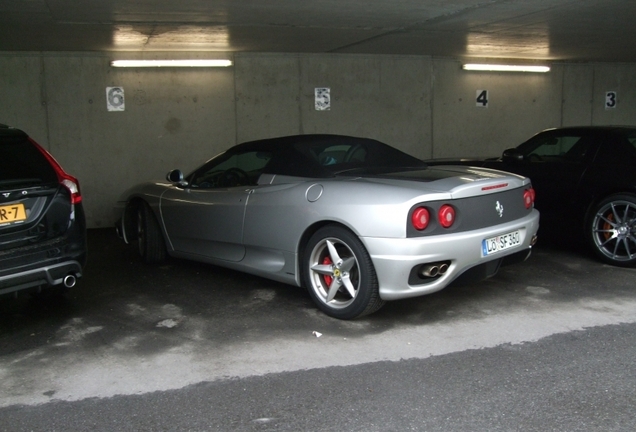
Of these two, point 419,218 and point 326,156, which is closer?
point 419,218

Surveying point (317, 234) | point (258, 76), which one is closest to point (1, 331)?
point (317, 234)

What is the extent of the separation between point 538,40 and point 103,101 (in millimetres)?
6731

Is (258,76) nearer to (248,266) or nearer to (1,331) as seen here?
(248,266)

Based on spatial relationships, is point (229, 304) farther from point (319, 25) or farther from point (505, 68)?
point (505, 68)

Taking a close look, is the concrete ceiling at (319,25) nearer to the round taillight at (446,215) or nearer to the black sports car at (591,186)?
the black sports car at (591,186)

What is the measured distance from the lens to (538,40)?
955 cm

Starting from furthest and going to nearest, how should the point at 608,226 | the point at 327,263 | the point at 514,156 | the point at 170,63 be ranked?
the point at 170,63 → the point at 514,156 → the point at 608,226 → the point at 327,263

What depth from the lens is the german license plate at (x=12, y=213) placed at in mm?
4359

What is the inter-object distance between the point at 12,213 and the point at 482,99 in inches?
373

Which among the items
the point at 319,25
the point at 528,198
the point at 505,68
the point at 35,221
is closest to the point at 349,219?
the point at 528,198

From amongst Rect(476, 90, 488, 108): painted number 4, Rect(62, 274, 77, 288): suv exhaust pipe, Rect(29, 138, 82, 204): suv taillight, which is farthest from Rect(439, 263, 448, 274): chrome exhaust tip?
Rect(476, 90, 488, 108): painted number 4

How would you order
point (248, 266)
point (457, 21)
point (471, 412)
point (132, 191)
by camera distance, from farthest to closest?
1. point (457, 21)
2. point (132, 191)
3. point (248, 266)
4. point (471, 412)

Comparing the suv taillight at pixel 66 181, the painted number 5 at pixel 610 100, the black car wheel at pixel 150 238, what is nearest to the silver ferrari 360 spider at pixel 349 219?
the black car wheel at pixel 150 238

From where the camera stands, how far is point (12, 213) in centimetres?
441
